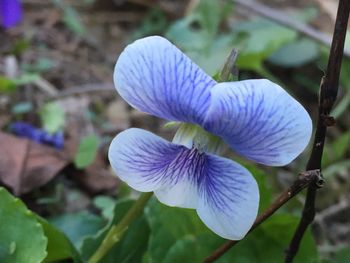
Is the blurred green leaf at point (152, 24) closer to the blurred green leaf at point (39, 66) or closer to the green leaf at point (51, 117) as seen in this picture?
the blurred green leaf at point (39, 66)

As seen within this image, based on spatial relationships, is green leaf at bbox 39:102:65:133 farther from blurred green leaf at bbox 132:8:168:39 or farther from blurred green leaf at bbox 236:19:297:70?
blurred green leaf at bbox 132:8:168:39

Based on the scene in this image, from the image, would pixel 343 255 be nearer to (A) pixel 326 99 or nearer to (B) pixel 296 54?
(A) pixel 326 99

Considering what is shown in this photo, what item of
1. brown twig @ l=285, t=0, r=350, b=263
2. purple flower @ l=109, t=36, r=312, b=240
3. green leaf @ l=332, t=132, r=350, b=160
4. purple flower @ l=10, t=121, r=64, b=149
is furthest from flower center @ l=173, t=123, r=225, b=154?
green leaf @ l=332, t=132, r=350, b=160

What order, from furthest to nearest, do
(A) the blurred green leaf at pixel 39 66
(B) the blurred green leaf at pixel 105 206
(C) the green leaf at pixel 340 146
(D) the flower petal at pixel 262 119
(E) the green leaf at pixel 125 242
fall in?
(A) the blurred green leaf at pixel 39 66 < (C) the green leaf at pixel 340 146 < (B) the blurred green leaf at pixel 105 206 < (E) the green leaf at pixel 125 242 < (D) the flower petal at pixel 262 119

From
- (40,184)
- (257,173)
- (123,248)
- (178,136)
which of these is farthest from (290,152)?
(40,184)

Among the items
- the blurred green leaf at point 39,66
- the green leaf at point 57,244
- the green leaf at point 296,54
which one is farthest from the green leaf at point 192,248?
the green leaf at point 296,54

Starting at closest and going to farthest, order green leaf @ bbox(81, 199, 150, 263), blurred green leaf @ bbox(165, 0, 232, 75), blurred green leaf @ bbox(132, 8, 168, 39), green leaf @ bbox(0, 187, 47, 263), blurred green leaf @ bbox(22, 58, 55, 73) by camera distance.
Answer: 1. green leaf @ bbox(0, 187, 47, 263)
2. green leaf @ bbox(81, 199, 150, 263)
3. blurred green leaf @ bbox(165, 0, 232, 75)
4. blurred green leaf @ bbox(22, 58, 55, 73)
5. blurred green leaf @ bbox(132, 8, 168, 39)
